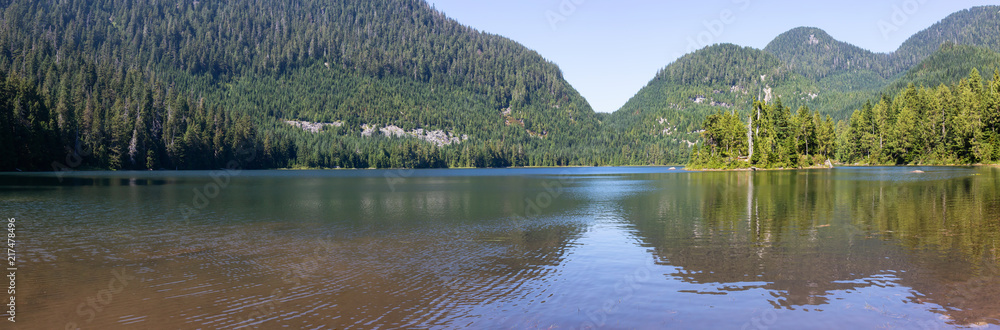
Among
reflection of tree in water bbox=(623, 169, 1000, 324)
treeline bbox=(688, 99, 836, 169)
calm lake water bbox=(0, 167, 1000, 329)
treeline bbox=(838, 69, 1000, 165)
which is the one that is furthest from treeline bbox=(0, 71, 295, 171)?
treeline bbox=(838, 69, 1000, 165)

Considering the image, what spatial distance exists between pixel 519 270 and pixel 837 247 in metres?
13.0

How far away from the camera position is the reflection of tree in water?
14.7 metres

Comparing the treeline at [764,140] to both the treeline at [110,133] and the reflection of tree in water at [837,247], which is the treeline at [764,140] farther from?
the treeline at [110,133]

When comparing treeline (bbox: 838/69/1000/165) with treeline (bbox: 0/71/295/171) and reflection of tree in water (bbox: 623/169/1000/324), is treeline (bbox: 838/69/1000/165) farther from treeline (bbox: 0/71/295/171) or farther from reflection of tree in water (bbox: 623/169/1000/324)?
treeline (bbox: 0/71/295/171)

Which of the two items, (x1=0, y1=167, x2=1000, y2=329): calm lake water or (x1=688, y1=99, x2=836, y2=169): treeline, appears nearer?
(x1=0, y1=167, x2=1000, y2=329): calm lake water

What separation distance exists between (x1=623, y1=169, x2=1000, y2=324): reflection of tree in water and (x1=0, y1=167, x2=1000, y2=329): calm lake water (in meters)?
0.10

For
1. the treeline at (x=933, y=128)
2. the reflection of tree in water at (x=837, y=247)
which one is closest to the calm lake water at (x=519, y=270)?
the reflection of tree in water at (x=837, y=247)

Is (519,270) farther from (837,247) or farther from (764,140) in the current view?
(764,140)

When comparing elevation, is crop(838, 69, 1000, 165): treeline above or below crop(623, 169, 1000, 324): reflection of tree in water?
above

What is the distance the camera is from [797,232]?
83.5 feet

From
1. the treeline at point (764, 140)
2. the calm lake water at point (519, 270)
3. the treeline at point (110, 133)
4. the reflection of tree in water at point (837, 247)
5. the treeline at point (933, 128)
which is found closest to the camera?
the calm lake water at point (519, 270)

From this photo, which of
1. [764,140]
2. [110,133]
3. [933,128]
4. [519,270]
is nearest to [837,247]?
[519,270]

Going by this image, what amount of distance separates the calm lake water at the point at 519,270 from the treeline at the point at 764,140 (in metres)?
104

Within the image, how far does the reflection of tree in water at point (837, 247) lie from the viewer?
14.7m
